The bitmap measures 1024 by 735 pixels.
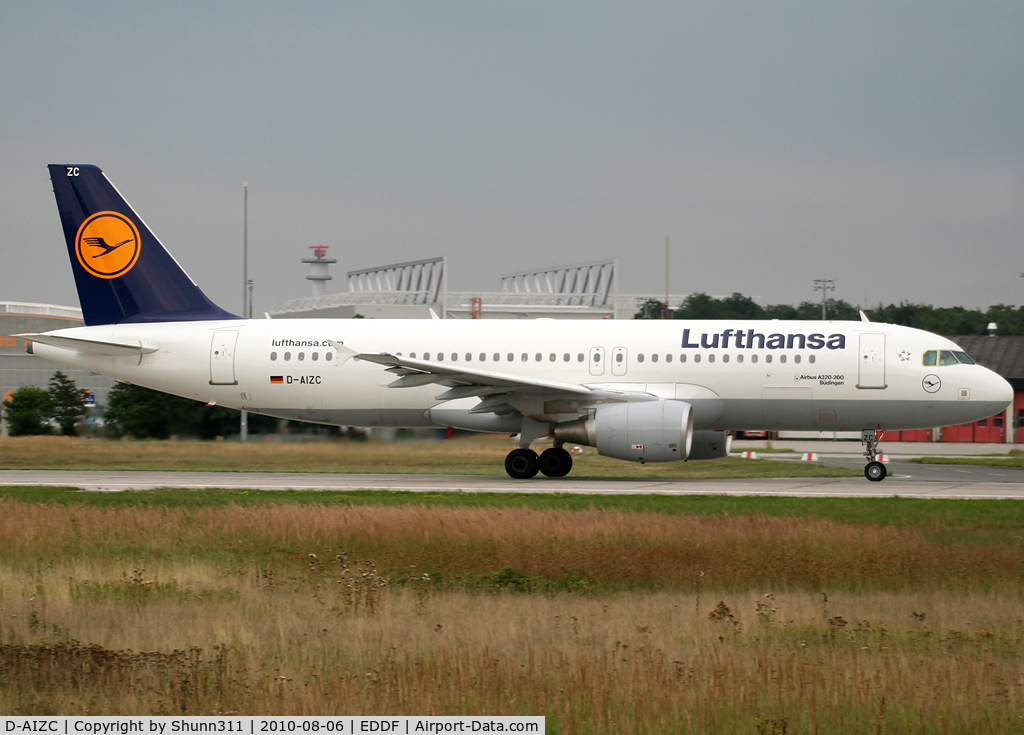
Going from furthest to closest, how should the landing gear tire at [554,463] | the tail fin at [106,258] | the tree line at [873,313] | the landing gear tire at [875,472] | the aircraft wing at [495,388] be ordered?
the tree line at [873,313], the tail fin at [106,258], the landing gear tire at [554,463], the landing gear tire at [875,472], the aircraft wing at [495,388]

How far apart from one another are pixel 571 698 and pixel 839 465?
2623cm

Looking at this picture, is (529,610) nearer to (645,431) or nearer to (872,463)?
(645,431)

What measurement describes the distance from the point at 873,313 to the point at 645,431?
5365 cm

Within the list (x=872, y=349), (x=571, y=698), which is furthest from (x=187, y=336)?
(x=571, y=698)

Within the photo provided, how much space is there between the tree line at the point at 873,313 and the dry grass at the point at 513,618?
166 ft

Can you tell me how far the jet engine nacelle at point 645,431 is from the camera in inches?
830

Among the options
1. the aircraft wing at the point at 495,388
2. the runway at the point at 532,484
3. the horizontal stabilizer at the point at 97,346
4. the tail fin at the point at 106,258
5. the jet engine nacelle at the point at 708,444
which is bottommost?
the runway at the point at 532,484

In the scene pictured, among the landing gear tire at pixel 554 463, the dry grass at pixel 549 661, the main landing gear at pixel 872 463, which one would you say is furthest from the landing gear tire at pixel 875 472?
the dry grass at pixel 549 661

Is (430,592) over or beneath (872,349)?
beneath

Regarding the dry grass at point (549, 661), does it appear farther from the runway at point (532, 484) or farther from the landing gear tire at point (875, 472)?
the landing gear tire at point (875, 472)

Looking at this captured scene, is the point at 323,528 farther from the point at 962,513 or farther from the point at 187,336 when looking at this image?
the point at 187,336

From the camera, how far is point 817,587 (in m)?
11.5

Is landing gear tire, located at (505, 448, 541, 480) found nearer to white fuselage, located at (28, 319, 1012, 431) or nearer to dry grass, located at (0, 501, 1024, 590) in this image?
A: white fuselage, located at (28, 319, 1012, 431)

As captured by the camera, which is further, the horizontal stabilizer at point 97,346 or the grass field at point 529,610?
the horizontal stabilizer at point 97,346
